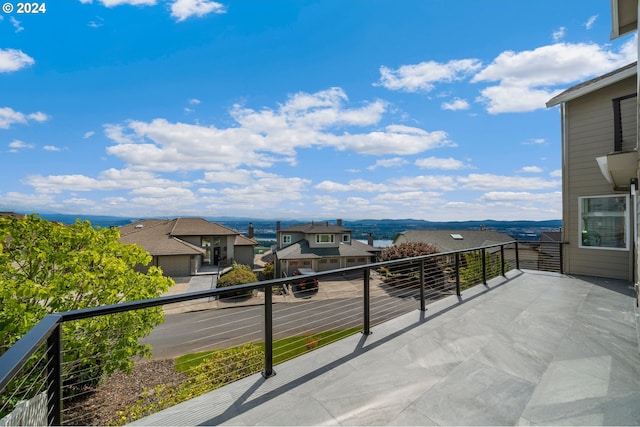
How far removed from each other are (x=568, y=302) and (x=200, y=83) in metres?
12.8

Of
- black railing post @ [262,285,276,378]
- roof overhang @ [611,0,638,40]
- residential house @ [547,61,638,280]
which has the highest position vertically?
roof overhang @ [611,0,638,40]

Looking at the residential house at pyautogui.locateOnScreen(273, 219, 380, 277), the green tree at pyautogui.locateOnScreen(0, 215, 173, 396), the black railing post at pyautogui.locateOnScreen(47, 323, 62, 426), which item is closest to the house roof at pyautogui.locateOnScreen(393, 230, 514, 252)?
the residential house at pyautogui.locateOnScreen(273, 219, 380, 277)

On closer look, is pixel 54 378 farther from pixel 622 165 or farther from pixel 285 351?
pixel 622 165

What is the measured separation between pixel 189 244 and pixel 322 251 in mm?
10503

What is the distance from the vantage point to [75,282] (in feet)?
14.4

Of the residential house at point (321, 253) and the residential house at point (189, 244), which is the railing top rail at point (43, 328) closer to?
the residential house at point (189, 244)

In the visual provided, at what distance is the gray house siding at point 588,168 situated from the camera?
21.1 ft

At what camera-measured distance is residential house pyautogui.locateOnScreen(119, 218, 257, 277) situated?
20016 mm

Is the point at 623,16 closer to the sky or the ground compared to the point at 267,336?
closer to the sky

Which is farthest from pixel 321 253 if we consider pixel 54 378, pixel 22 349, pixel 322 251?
pixel 22 349

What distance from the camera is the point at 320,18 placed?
27.8 feet

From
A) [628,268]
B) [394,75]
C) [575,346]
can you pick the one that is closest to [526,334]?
[575,346]

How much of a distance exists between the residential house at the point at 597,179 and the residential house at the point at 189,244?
2049 cm

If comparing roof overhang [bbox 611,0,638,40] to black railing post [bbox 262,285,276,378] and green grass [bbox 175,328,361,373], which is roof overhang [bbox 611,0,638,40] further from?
black railing post [bbox 262,285,276,378]
